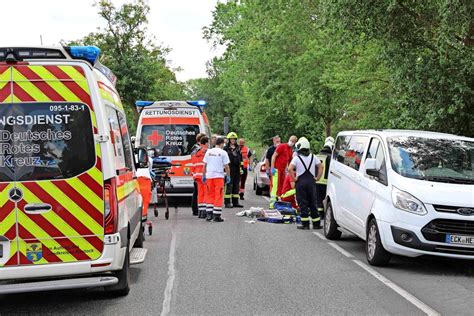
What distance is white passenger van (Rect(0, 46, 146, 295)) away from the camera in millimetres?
6180

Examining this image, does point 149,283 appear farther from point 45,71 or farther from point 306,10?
point 306,10

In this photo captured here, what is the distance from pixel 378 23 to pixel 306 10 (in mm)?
15094

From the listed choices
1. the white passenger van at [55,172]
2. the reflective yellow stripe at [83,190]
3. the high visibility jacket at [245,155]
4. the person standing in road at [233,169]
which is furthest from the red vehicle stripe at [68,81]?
the high visibility jacket at [245,155]

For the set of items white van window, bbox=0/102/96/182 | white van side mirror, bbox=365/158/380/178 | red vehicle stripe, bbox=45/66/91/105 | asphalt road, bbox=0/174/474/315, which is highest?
red vehicle stripe, bbox=45/66/91/105

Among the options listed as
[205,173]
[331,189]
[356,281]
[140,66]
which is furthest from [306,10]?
[356,281]

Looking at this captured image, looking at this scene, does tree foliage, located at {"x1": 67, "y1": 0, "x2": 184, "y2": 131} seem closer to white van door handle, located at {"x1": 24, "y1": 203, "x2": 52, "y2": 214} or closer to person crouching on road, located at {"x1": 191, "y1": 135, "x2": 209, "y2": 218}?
person crouching on road, located at {"x1": 191, "y1": 135, "x2": 209, "y2": 218}

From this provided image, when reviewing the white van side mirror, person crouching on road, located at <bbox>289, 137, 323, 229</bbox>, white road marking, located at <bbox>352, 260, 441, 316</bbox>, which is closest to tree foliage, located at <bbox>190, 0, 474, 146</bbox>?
person crouching on road, located at <bbox>289, 137, 323, 229</bbox>

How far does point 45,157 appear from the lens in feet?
20.6

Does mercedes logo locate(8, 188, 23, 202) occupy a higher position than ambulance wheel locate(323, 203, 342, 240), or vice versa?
mercedes logo locate(8, 188, 23, 202)

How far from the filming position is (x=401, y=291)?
7602mm

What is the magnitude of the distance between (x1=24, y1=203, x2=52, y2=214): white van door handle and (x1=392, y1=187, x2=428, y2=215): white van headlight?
15.1ft

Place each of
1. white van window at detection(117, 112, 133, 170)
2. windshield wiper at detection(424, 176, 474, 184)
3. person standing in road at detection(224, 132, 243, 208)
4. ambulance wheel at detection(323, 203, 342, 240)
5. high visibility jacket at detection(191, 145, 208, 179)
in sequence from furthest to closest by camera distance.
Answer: person standing in road at detection(224, 132, 243, 208)
high visibility jacket at detection(191, 145, 208, 179)
ambulance wheel at detection(323, 203, 342, 240)
windshield wiper at detection(424, 176, 474, 184)
white van window at detection(117, 112, 133, 170)

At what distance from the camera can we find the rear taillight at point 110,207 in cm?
638

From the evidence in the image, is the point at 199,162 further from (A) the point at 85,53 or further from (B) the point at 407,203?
(A) the point at 85,53
